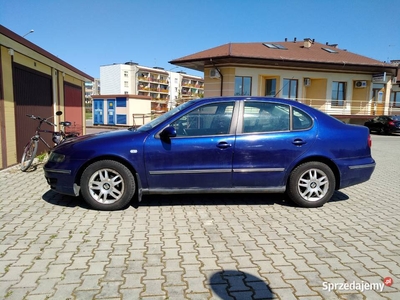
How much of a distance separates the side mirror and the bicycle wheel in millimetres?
4274

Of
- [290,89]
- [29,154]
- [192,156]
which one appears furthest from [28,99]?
[290,89]

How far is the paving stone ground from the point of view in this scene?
257cm

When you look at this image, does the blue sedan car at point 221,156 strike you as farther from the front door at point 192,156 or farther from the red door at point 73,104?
the red door at point 73,104

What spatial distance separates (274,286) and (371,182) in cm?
513

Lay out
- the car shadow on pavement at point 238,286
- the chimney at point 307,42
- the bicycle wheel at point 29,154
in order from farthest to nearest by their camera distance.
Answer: the chimney at point 307,42 < the bicycle wheel at point 29,154 < the car shadow on pavement at point 238,286

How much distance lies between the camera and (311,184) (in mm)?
4680

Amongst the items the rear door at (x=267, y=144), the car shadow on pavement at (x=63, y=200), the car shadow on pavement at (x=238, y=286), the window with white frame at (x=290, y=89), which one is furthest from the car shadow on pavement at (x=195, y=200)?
the window with white frame at (x=290, y=89)

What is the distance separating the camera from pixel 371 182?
22.0ft

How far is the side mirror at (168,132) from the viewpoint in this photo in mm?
4250

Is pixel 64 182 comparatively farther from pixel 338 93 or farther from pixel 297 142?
pixel 338 93

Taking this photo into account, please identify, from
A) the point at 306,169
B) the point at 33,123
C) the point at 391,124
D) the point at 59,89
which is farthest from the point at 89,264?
the point at 391,124

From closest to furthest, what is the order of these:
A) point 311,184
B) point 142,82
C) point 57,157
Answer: point 57,157
point 311,184
point 142,82

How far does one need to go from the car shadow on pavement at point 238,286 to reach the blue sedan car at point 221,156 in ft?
5.97

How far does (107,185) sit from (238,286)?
2474 millimetres
